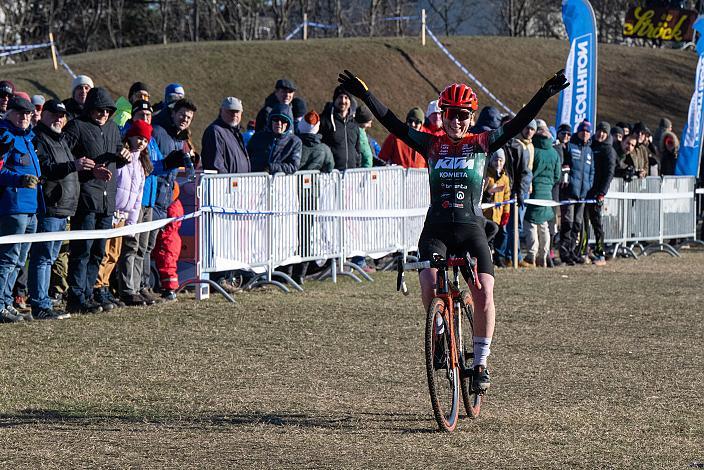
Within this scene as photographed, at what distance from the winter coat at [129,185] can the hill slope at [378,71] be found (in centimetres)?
3020

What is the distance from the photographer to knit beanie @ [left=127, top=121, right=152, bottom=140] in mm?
13172

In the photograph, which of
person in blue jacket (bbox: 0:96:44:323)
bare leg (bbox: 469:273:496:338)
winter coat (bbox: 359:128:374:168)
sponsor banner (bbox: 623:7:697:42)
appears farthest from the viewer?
sponsor banner (bbox: 623:7:697:42)

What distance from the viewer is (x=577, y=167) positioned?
20.9m

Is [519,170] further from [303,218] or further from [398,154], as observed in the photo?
[303,218]

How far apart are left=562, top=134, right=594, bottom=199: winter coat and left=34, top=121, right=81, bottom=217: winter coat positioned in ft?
33.9

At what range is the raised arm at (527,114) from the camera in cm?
822

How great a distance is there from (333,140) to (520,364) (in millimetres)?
7228

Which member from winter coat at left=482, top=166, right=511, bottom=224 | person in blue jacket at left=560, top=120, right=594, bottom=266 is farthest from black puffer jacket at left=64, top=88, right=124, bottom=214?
person in blue jacket at left=560, top=120, right=594, bottom=266

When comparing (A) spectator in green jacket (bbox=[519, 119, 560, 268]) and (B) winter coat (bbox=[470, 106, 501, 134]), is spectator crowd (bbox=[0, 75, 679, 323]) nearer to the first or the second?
(B) winter coat (bbox=[470, 106, 501, 134])

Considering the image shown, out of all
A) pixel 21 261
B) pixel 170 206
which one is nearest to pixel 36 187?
pixel 21 261

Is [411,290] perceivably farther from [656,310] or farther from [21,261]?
[21,261]

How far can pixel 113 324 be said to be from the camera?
12.4 m

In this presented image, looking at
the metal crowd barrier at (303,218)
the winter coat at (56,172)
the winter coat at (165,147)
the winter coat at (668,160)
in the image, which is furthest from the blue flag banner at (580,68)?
the winter coat at (56,172)

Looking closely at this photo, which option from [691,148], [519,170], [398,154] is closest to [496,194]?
[519,170]
